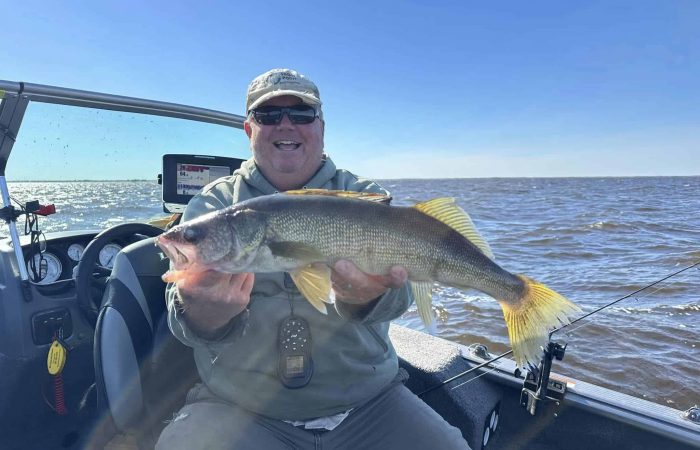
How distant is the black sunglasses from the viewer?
3219 millimetres

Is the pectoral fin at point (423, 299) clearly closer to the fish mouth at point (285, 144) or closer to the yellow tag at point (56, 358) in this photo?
the fish mouth at point (285, 144)

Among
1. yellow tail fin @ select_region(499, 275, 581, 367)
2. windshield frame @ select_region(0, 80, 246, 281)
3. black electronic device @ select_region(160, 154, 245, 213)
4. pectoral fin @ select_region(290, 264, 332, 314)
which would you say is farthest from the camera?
black electronic device @ select_region(160, 154, 245, 213)

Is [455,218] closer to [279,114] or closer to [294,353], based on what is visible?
[294,353]

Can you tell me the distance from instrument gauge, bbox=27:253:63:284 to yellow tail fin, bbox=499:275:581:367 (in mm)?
3735

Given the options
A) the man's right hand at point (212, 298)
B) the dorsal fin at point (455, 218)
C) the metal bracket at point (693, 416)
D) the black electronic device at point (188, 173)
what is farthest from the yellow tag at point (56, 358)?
the metal bracket at point (693, 416)

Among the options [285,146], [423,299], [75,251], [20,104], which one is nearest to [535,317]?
[423,299]

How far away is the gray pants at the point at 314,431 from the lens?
8.47 ft

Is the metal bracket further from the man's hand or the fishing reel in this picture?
the man's hand

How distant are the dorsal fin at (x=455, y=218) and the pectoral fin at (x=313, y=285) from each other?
2.38 ft

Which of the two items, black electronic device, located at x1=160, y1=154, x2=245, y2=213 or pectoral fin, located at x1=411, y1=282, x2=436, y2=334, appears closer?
pectoral fin, located at x1=411, y1=282, x2=436, y2=334

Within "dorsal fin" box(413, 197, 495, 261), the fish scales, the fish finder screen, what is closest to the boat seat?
the fish scales

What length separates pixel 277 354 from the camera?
2.77m

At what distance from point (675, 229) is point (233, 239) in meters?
19.5

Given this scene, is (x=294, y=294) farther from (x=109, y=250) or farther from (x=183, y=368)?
(x=109, y=250)
